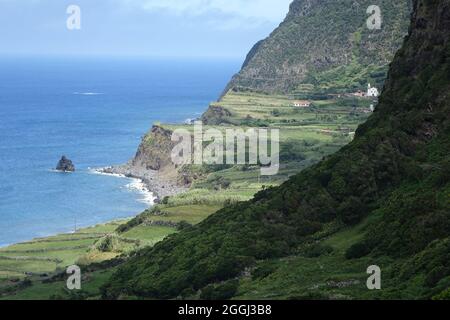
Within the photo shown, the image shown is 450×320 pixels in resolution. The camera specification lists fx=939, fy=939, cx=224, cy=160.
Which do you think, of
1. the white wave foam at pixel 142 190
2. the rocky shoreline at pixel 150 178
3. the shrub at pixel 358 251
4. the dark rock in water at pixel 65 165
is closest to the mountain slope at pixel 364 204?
the shrub at pixel 358 251

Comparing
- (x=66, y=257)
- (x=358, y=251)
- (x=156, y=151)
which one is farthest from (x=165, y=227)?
(x=156, y=151)

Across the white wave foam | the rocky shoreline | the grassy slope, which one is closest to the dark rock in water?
the rocky shoreline

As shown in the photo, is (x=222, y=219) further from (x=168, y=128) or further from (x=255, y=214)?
(x=168, y=128)

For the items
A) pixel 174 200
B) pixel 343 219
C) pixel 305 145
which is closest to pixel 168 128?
pixel 305 145

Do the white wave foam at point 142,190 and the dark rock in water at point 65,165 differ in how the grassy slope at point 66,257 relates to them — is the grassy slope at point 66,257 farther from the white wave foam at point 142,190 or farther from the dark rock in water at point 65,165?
the dark rock in water at point 65,165

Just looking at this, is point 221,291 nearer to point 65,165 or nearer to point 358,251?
point 358,251
